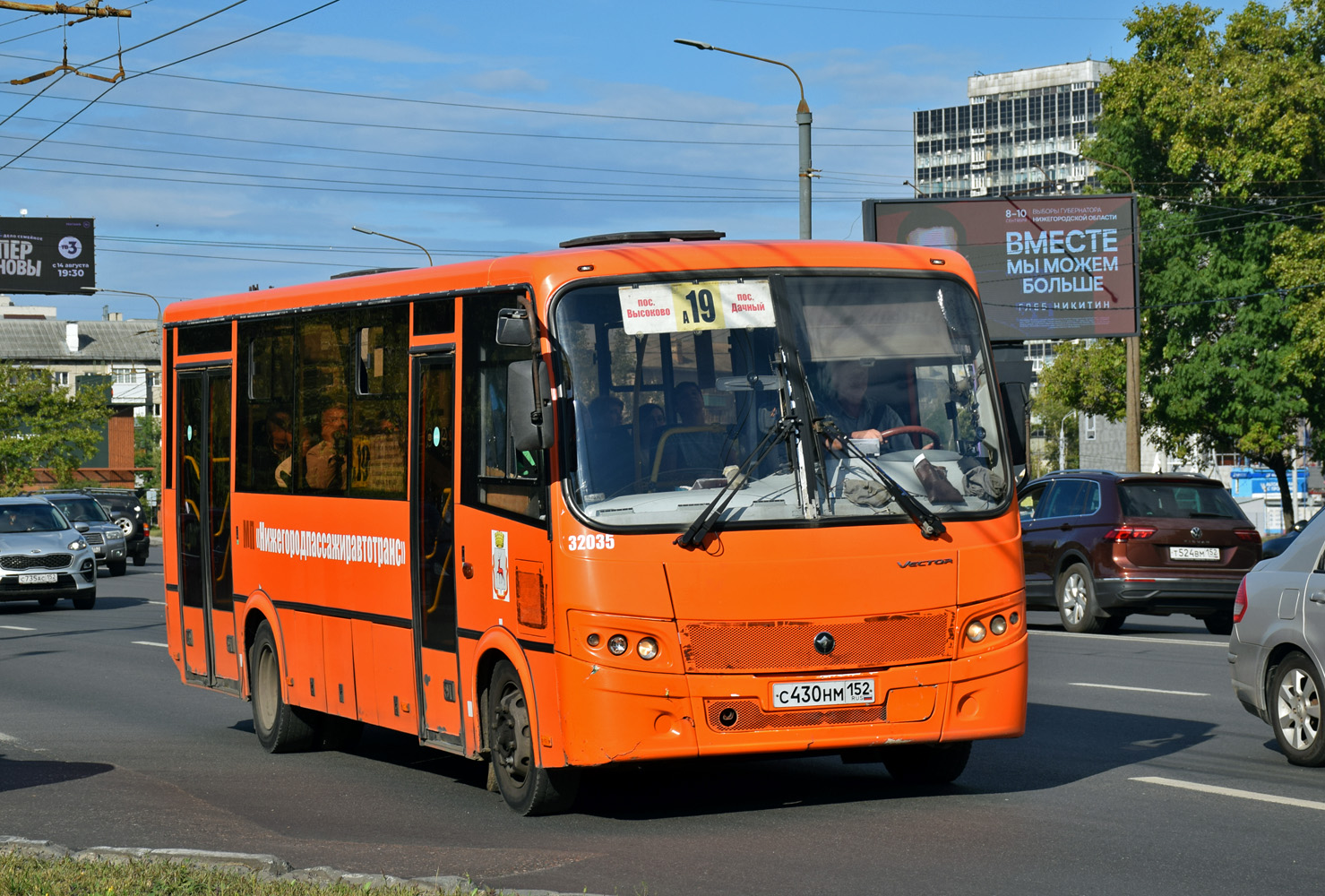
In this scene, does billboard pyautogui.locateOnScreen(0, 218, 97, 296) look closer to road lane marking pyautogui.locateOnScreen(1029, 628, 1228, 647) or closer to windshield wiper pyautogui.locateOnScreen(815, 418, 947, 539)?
road lane marking pyautogui.locateOnScreen(1029, 628, 1228, 647)

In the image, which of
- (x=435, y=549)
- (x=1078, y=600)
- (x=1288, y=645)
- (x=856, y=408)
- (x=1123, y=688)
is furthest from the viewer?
(x=1078, y=600)

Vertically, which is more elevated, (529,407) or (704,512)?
(529,407)

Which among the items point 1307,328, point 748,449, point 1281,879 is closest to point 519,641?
point 748,449

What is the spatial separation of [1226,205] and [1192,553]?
30.2 m

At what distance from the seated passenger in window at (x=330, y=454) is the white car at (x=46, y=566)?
1877 centimetres

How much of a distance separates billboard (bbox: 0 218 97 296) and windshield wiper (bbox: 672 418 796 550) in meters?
79.4

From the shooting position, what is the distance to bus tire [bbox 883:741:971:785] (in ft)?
30.8

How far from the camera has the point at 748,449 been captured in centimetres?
853

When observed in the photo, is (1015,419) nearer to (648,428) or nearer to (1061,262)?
(648,428)

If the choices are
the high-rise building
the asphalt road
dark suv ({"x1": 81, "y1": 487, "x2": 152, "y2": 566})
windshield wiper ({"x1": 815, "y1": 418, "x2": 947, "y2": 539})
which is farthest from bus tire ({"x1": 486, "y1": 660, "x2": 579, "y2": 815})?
the high-rise building

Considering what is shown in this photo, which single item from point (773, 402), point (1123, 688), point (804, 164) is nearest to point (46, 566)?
point (804, 164)

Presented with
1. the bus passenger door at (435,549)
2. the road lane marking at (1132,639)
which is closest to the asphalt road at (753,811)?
the bus passenger door at (435,549)

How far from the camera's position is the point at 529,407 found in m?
8.39

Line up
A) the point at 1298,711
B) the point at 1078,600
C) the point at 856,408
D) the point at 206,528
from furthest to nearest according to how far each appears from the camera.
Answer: the point at 1078,600 < the point at 206,528 < the point at 1298,711 < the point at 856,408
